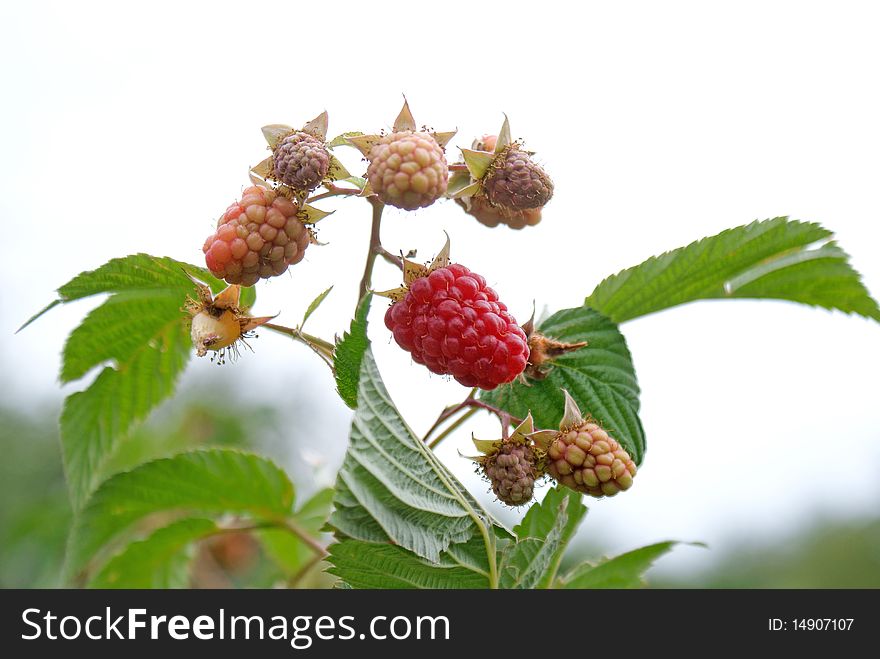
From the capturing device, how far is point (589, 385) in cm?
164

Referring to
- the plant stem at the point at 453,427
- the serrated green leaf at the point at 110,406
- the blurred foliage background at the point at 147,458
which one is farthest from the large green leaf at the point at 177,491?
the plant stem at the point at 453,427

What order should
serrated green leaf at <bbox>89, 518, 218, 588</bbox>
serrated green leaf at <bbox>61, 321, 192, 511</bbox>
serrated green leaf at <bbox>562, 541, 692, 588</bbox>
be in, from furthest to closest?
serrated green leaf at <bbox>89, 518, 218, 588</bbox>
serrated green leaf at <bbox>61, 321, 192, 511</bbox>
serrated green leaf at <bbox>562, 541, 692, 588</bbox>

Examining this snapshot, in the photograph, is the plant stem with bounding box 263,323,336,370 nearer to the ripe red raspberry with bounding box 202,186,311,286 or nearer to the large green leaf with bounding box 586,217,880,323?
the ripe red raspberry with bounding box 202,186,311,286

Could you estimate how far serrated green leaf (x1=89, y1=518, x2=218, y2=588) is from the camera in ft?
6.87

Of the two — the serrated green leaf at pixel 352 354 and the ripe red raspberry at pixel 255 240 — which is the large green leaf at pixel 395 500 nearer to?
the serrated green leaf at pixel 352 354

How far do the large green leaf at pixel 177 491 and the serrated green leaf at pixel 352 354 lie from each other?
0.71 meters

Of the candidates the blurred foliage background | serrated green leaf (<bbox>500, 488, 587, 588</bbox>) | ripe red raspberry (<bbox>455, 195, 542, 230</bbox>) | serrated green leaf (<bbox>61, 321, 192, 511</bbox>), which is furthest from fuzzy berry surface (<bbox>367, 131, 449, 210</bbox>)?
the blurred foliage background

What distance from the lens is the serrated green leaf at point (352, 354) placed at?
3.97 ft

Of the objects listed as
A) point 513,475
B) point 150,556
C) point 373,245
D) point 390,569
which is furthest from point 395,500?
point 150,556

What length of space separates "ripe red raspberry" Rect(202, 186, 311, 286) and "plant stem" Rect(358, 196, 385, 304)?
0.13m

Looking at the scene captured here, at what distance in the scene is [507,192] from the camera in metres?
1.55
